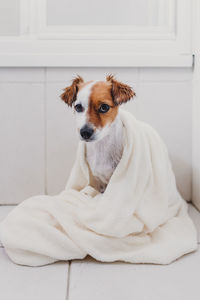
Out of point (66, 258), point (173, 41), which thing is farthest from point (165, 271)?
point (173, 41)

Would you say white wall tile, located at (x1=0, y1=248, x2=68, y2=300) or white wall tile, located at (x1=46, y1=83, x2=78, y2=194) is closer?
white wall tile, located at (x1=0, y1=248, x2=68, y2=300)

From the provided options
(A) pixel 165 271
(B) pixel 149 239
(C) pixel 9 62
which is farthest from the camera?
(C) pixel 9 62

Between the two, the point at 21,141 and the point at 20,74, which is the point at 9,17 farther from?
the point at 21,141

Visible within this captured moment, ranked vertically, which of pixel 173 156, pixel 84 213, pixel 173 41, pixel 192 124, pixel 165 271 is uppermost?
pixel 173 41

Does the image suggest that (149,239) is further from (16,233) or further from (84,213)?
(16,233)

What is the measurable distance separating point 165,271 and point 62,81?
759 mm

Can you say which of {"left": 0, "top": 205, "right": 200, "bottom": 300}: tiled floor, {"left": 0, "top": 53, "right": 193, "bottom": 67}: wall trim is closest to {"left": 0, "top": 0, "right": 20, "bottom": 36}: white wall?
{"left": 0, "top": 53, "right": 193, "bottom": 67}: wall trim

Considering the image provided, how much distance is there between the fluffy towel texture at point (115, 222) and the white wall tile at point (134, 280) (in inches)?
0.9

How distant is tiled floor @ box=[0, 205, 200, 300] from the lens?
0.70 metres

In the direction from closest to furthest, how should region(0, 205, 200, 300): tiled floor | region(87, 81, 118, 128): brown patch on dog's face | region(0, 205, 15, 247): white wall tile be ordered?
1. region(0, 205, 200, 300): tiled floor
2. region(87, 81, 118, 128): brown patch on dog's face
3. region(0, 205, 15, 247): white wall tile

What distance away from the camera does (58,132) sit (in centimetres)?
128

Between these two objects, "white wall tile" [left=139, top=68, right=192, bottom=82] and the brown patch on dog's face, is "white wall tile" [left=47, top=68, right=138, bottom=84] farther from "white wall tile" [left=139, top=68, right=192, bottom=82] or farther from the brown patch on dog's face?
the brown patch on dog's face

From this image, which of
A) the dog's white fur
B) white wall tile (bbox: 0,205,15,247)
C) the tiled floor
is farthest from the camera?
white wall tile (bbox: 0,205,15,247)

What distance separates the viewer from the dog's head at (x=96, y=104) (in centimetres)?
80
